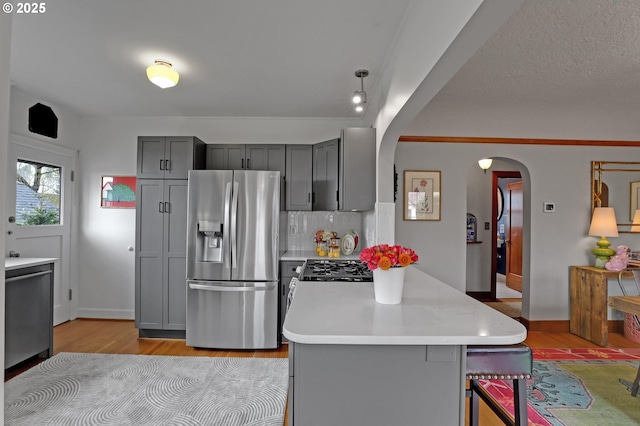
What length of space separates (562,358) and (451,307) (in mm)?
2465

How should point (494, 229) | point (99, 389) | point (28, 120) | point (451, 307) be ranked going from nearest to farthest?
point (451, 307) < point (99, 389) < point (28, 120) < point (494, 229)

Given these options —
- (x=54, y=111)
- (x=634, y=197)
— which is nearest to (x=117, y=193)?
(x=54, y=111)

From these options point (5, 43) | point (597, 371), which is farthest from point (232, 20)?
point (597, 371)

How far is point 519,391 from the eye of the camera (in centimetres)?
153

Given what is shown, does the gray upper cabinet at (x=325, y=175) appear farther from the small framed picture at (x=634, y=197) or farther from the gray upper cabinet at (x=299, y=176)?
the small framed picture at (x=634, y=197)

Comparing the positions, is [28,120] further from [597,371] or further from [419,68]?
[597,371]

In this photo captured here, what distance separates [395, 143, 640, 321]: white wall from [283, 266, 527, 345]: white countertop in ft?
7.20

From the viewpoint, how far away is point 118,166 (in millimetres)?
4355

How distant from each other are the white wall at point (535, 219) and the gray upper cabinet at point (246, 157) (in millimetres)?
1403

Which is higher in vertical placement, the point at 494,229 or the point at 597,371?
the point at 494,229

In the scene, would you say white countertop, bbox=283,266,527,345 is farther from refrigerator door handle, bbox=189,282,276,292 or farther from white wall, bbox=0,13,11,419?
refrigerator door handle, bbox=189,282,276,292

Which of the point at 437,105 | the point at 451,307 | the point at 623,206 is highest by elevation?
the point at 437,105

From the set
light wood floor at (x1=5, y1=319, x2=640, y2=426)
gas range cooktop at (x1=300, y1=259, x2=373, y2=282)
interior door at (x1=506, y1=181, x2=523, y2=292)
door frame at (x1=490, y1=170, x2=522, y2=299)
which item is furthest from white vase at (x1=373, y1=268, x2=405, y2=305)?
interior door at (x1=506, y1=181, x2=523, y2=292)

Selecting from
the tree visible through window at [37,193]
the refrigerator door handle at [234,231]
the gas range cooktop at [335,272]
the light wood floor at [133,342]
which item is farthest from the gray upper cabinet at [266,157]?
the tree visible through window at [37,193]
